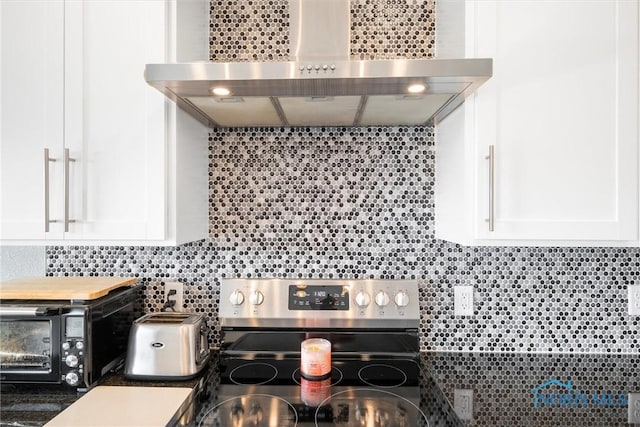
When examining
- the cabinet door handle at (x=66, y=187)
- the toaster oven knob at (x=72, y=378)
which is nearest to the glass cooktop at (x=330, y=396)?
the toaster oven knob at (x=72, y=378)

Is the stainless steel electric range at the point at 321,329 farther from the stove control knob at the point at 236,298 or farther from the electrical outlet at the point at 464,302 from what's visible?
the electrical outlet at the point at 464,302

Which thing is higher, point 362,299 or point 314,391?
point 362,299

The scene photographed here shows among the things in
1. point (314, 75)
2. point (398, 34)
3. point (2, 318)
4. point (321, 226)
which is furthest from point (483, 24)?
point (2, 318)

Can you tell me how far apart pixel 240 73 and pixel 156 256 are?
0.88m

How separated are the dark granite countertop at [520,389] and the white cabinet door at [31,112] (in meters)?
0.49

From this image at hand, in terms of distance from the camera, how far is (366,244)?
1.54 metres

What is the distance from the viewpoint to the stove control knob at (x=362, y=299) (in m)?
1.43

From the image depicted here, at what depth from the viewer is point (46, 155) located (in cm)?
117

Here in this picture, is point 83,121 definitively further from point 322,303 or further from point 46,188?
point 322,303

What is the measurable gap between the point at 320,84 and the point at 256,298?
81cm

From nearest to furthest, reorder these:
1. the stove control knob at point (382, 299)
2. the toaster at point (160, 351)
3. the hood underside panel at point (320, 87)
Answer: the hood underside panel at point (320, 87), the toaster at point (160, 351), the stove control knob at point (382, 299)

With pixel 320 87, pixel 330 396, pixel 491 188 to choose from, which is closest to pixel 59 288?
pixel 330 396

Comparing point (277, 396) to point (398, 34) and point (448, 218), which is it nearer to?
point (448, 218)

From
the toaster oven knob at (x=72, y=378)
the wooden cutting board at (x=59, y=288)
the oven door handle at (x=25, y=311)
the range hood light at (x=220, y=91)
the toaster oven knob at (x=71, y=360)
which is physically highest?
the range hood light at (x=220, y=91)
